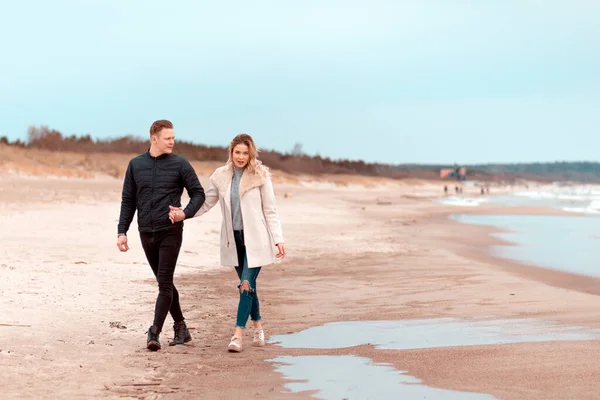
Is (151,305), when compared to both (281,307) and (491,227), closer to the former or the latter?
(281,307)

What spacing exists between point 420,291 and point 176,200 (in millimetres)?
4652

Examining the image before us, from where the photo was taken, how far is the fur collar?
6.80 m

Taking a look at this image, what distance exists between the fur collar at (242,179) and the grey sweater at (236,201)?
0.04 m

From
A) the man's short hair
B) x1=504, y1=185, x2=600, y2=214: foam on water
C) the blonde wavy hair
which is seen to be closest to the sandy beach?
the blonde wavy hair

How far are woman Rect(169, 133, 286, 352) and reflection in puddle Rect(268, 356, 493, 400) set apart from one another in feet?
2.69

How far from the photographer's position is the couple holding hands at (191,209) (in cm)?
671

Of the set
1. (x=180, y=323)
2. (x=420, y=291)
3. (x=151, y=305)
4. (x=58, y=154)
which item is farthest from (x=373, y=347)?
(x=58, y=154)

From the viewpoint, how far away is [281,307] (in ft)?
30.2

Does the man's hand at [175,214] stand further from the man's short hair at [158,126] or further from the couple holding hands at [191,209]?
the man's short hair at [158,126]

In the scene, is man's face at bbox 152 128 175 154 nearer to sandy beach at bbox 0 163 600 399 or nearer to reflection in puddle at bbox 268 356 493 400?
sandy beach at bbox 0 163 600 399

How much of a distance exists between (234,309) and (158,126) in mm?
3015

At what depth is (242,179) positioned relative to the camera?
6.82m

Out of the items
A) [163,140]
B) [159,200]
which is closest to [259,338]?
[159,200]

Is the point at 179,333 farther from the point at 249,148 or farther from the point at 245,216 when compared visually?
the point at 249,148
